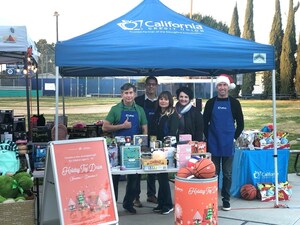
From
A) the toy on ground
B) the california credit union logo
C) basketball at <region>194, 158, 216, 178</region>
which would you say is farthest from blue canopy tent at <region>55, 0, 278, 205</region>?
the toy on ground

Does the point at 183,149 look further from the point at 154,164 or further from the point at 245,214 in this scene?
the point at 245,214

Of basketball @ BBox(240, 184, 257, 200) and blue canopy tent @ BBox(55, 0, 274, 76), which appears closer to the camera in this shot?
blue canopy tent @ BBox(55, 0, 274, 76)

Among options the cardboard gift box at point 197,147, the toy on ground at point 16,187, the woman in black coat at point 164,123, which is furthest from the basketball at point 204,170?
the toy on ground at point 16,187

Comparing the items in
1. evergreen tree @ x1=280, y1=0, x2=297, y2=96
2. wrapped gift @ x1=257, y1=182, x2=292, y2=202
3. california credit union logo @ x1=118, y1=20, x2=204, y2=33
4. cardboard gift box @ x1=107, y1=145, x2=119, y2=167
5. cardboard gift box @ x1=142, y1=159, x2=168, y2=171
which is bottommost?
wrapped gift @ x1=257, y1=182, x2=292, y2=202

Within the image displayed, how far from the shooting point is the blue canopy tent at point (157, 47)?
457 cm

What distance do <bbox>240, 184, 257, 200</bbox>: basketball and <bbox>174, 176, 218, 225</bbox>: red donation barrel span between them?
1948mm

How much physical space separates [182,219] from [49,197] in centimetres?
135

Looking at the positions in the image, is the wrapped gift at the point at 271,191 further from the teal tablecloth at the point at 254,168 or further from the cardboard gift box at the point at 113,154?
the cardboard gift box at the point at 113,154

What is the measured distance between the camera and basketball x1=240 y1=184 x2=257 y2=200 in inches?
235

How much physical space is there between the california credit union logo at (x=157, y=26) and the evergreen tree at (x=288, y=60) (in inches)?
1125

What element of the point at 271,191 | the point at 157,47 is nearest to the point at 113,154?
the point at 157,47

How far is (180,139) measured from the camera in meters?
4.95

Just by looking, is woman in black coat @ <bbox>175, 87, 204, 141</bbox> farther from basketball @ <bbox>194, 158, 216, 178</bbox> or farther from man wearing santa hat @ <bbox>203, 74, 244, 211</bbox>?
basketball @ <bbox>194, 158, 216, 178</bbox>

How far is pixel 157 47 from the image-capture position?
185 inches
